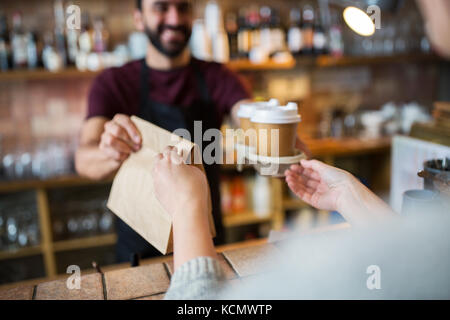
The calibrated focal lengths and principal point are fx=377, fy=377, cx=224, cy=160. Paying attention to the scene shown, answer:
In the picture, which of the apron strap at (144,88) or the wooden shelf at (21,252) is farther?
the wooden shelf at (21,252)

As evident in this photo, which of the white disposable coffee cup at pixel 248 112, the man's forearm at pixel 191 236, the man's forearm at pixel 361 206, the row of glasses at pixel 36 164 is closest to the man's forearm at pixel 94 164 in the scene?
the white disposable coffee cup at pixel 248 112

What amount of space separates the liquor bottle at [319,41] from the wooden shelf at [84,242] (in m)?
2.10

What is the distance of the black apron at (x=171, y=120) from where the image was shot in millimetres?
1653

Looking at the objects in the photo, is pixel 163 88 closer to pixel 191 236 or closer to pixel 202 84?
pixel 202 84

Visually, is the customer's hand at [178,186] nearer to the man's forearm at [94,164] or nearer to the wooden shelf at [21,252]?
the man's forearm at [94,164]

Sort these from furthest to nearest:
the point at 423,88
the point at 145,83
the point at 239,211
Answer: the point at 423,88
the point at 239,211
the point at 145,83

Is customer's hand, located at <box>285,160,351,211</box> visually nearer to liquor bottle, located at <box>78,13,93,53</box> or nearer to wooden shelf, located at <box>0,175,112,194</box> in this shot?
wooden shelf, located at <box>0,175,112,194</box>

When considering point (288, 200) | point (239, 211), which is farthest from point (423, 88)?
point (239, 211)

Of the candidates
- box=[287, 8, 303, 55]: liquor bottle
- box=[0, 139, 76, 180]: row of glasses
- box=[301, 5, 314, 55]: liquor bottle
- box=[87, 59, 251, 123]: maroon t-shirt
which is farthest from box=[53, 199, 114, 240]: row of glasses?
box=[301, 5, 314, 55]: liquor bottle

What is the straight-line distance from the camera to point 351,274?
65 cm

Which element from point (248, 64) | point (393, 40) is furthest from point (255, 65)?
point (393, 40)

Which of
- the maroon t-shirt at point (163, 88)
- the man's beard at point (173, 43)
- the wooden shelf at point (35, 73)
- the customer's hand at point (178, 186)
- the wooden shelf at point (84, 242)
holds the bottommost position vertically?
the wooden shelf at point (84, 242)
